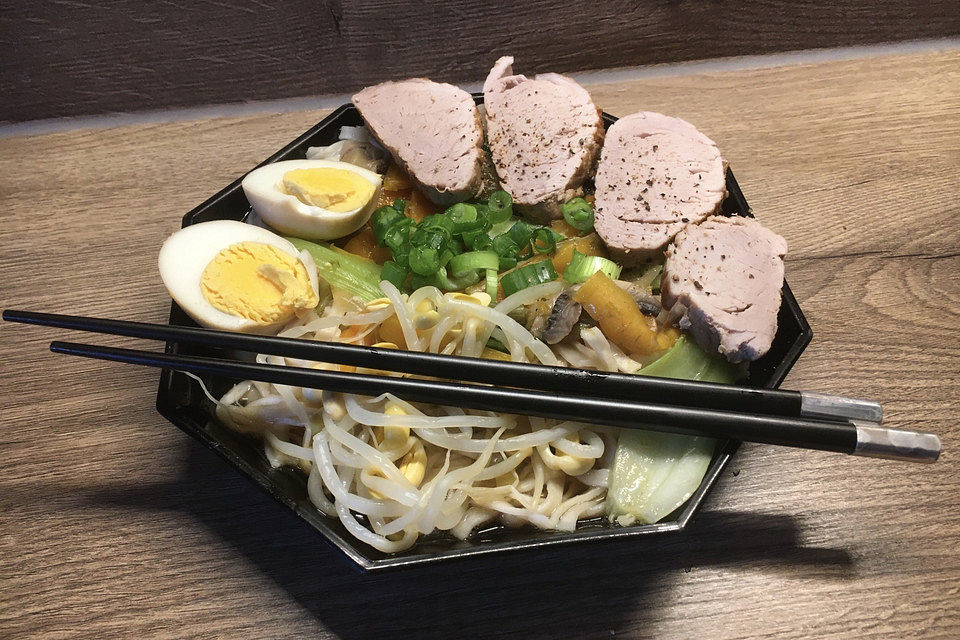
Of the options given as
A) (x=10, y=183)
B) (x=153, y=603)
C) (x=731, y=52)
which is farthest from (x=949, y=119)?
(x=10, y=183)

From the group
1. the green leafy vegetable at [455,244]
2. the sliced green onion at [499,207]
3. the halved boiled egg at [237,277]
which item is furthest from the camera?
the sliced green onion at [499,207]

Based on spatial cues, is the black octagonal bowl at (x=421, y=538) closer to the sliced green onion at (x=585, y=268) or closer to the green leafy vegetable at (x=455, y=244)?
the sliced green onion at (x=585, y=268)

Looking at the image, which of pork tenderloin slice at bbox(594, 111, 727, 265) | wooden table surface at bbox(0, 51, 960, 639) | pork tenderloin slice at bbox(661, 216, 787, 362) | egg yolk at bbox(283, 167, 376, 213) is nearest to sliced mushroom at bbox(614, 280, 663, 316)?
pork tenderloin slice at bbox(661, 216, 787, 362)

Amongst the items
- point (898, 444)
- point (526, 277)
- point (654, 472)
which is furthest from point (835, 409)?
point (526, 277)

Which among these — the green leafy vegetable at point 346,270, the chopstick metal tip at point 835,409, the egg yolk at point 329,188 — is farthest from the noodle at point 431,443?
the chopstick metal tip at point 835,409

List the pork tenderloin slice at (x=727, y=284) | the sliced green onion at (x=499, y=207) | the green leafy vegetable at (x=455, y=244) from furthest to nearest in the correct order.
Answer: the sliced green onion at (x=499, y=207), the green leafy vegetable at (x=455, y=244), the pork tenderloin slice at (x=727, y=284)

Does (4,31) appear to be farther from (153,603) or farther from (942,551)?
(942,551)

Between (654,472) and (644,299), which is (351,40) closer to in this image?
(644,299)

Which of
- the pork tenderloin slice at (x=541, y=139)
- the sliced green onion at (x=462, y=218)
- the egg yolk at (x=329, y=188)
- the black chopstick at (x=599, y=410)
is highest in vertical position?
the pork tenderloin slice at (x=541, y=139)
